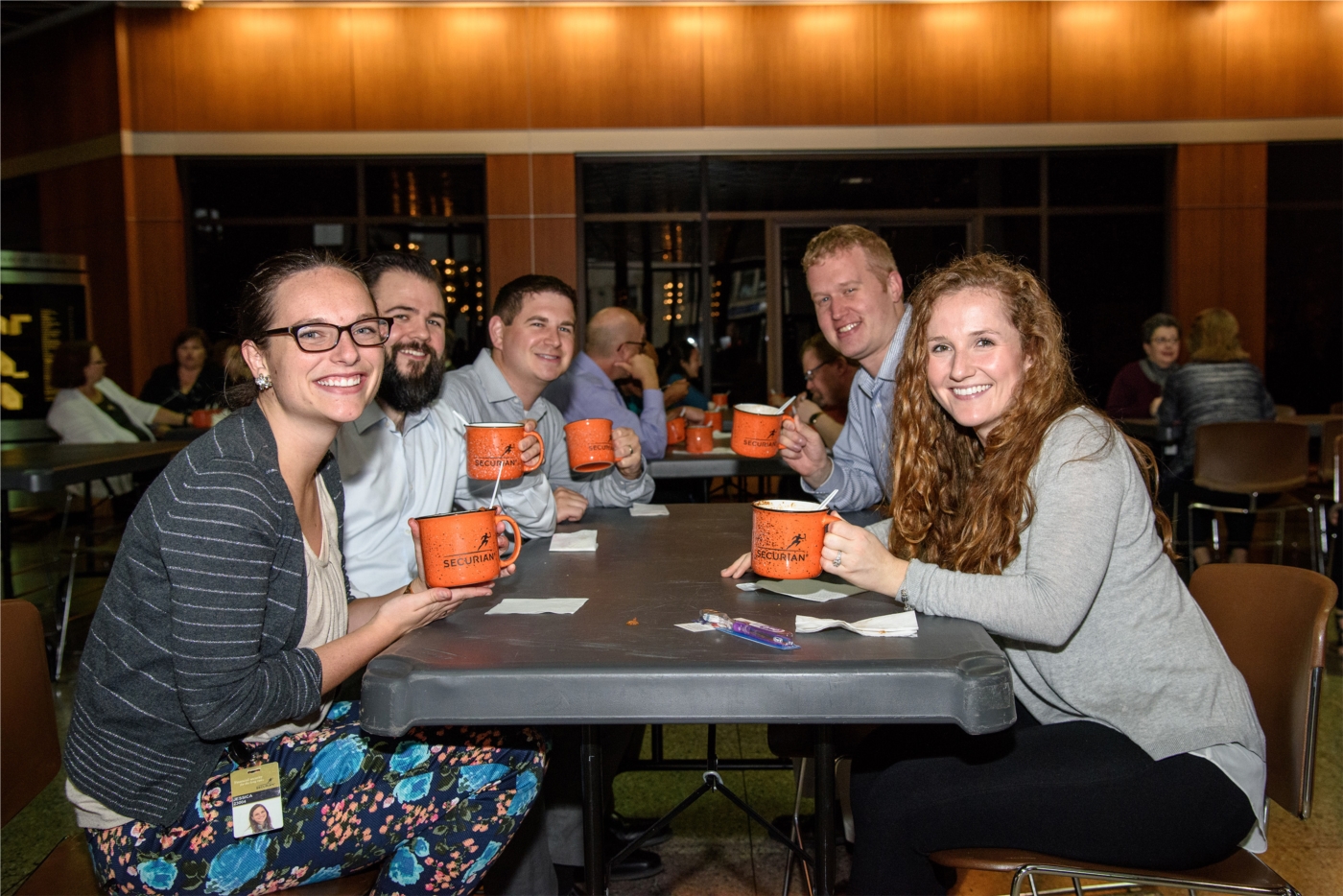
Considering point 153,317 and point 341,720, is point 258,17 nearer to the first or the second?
point 153,317

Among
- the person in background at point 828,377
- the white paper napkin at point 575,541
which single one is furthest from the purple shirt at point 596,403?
the white paper napkin at point 575,541

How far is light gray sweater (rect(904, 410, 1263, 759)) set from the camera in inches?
57.0

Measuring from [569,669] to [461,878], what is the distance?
555 mm

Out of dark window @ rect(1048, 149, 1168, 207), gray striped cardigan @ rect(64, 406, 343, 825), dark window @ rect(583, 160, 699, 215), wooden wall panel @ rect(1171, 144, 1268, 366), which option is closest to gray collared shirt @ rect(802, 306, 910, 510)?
gray striped cardigan @ rect(64, 406, 343, 825)

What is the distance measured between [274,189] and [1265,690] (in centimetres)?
860

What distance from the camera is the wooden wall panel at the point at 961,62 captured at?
8297 mm

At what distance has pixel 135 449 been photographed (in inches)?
172

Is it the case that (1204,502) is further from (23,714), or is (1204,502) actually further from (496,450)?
(23,714)

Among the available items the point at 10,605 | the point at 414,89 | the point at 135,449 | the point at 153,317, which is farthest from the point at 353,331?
the point at 153,317

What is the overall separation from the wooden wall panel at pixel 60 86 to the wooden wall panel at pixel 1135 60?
797cm

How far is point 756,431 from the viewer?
2.52 m

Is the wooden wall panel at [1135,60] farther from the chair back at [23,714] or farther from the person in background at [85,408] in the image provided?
the chair back at [23,714]

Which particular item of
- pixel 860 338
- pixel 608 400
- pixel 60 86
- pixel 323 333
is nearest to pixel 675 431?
pixel 608 400

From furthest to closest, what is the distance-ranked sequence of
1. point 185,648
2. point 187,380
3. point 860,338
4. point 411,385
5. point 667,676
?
point 187,380, point 860,338, point 411,385, point 185,648, point 667,676
